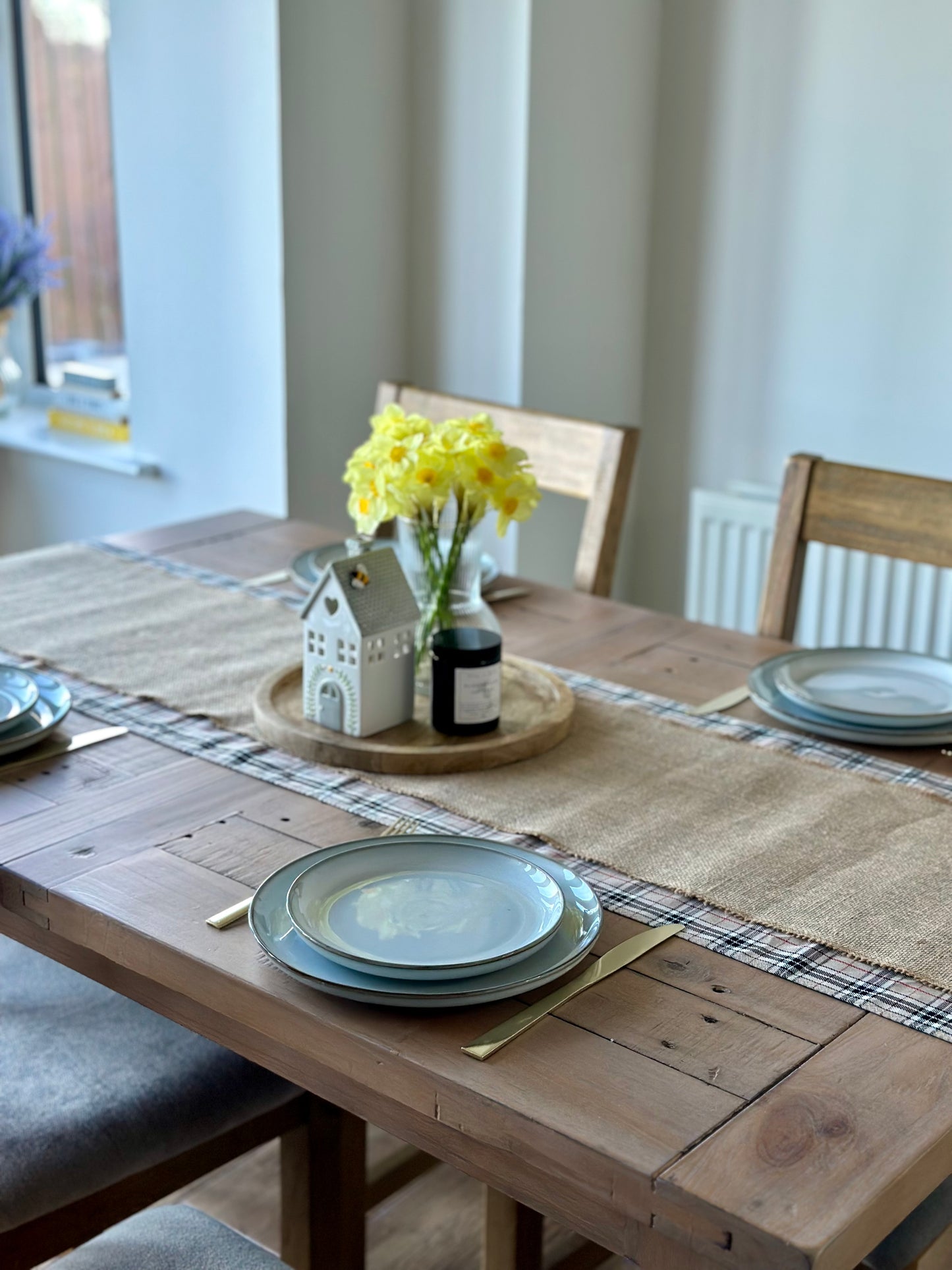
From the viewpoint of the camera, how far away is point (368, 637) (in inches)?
53.5

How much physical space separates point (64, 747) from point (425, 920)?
51 centimetres

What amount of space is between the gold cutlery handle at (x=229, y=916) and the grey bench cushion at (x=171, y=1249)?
Answer: 27 centimetres

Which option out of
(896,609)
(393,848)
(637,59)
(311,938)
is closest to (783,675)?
(393,848)

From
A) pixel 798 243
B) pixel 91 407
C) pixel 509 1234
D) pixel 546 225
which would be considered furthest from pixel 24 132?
pixel 509 1234

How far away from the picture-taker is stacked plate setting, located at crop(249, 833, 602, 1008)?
37.4 inches

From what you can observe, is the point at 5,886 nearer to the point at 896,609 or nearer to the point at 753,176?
the point at 896,609

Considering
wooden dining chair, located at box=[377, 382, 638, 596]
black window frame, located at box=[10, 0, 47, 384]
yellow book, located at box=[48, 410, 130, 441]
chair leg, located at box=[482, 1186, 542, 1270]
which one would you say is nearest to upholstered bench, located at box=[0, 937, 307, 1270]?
chair leg, located at box=[482, 1186, 542, 1270]

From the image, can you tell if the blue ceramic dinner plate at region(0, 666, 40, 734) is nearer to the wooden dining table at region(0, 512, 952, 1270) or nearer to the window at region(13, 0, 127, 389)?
the wooden dining table at region(0, 512, 952, 1270)

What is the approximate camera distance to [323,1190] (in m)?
1.46

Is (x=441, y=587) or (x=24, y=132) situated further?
(x=24, y=132)

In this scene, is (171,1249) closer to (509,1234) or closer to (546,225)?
(509,1234)

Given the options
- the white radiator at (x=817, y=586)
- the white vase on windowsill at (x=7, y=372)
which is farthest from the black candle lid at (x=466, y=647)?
the white vase on windowsill at (x=7, y=372)

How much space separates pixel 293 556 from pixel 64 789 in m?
0.77

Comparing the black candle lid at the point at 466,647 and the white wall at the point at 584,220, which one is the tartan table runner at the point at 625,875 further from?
the white wall at the point at 584,220
